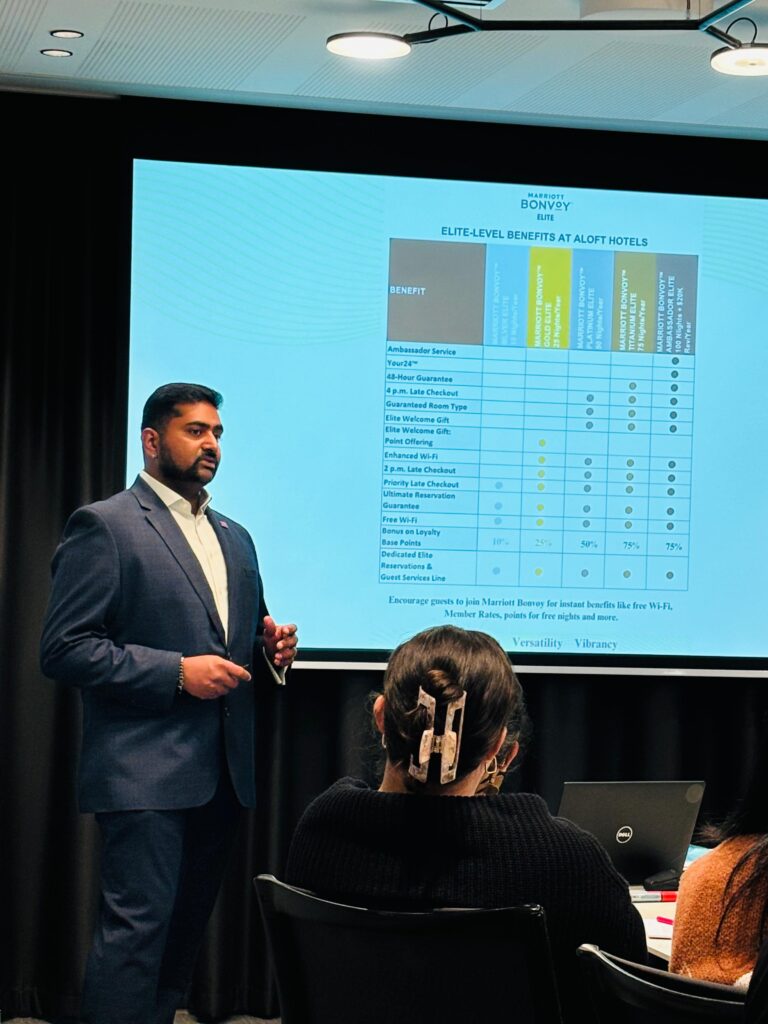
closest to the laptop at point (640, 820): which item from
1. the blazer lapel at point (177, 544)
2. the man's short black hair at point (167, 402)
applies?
the blazer lapel at point (177, 544)

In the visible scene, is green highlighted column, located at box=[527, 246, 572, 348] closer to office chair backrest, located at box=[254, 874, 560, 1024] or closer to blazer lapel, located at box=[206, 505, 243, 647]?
blazer lapel, located at box=[206, 505, 243, 647]

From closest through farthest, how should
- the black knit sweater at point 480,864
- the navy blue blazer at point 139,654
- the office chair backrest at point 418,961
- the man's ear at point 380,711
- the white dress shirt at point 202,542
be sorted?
the office chair backrest at point 418,961, the black knit sweater at point 480,864, the man's ear at point 380,711, the navy blue blazer at point 139,654, the white dress shirt at point 202,542

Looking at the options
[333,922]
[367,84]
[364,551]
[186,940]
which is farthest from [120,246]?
[333,922]

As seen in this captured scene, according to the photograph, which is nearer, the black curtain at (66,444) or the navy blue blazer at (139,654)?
the navy blue blazer at (139,654)

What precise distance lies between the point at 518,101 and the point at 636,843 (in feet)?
7.70

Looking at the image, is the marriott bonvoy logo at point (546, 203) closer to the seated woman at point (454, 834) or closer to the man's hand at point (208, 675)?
the man's hand at point (208, 675)

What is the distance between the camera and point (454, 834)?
79.6 inches

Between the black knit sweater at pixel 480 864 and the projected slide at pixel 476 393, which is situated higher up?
the projected slide at pixel 476 393

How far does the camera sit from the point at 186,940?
3.76 meters

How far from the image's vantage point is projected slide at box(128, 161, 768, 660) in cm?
441

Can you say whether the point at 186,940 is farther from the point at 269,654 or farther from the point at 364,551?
the point at 364,551

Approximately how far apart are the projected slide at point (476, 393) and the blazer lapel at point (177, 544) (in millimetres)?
661

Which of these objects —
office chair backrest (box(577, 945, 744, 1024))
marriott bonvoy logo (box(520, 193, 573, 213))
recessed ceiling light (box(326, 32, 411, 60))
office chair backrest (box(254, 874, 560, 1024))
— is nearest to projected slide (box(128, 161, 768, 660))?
marriott bonvoy logo (box(520, 193, 573, 213))

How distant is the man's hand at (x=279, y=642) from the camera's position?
12.5 feet
